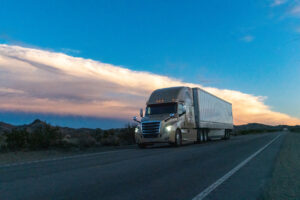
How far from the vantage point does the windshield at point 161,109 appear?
19047mm

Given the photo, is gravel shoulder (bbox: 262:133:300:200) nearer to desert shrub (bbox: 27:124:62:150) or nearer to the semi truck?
the semi truck

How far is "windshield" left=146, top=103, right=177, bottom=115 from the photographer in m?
19.0

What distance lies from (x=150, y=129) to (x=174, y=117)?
5.90 ft

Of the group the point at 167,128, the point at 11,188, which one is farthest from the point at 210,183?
the point at 167,128

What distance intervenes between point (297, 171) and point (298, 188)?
254 centimetres

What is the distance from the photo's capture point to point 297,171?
7.85 meters

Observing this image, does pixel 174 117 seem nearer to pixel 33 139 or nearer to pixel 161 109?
pixel 161 109

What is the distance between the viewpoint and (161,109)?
1930 centimetres

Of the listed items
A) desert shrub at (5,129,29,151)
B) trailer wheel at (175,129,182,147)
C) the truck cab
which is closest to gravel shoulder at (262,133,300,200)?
the truck cab

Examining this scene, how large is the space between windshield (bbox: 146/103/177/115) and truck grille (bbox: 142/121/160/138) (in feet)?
4.70

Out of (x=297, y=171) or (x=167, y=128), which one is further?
(x=167, y=128)

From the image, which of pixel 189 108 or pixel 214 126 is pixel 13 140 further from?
pixel 214 126

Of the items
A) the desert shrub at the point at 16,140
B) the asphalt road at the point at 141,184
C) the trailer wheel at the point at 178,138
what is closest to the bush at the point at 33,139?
the desert shrub at the point at 16,140

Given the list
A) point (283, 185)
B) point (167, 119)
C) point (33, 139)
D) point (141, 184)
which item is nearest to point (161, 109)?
point (167, 119)
